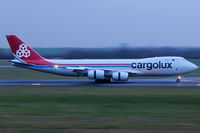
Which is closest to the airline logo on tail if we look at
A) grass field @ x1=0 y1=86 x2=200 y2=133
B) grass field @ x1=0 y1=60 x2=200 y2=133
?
grass field @ x1=0 y1=60 x2=200 y2=133

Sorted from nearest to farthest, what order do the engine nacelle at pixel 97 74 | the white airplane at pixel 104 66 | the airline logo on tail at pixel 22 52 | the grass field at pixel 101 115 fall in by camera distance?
the grass field at pixel 101 115
the engine nacelle at pixel 97 74
the white airplane at pixel 104 66
the airline logo on tail at pixel 22 52

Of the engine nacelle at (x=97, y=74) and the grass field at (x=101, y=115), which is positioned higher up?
the engine nacelle at (x=97, y=74)

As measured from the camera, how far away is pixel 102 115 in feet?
44.0

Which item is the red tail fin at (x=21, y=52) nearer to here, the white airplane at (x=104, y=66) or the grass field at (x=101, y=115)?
the white airplane at (x=104, y=66)

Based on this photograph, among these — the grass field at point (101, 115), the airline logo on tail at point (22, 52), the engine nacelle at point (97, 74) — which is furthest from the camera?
the airline logo on tail at point (22, 52)

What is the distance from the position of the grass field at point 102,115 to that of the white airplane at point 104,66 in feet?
50.0

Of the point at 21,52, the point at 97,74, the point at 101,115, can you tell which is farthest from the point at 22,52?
the point at 101,115

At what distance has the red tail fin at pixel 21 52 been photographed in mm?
36062

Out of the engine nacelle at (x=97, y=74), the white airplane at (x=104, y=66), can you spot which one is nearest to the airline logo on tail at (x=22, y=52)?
the white airplane at (x=104, y=66)

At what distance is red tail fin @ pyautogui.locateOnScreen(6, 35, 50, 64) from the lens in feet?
118

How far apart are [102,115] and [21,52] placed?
24.7 meters

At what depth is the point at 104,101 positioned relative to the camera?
1822 cm

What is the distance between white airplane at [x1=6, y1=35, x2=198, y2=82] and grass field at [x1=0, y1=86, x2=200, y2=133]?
15229 mm

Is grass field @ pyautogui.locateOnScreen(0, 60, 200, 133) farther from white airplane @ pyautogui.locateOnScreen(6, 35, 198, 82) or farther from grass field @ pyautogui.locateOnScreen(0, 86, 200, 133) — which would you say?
white airplane @ pyautogui.locateOnScreen(6, 35, 198, 82)
